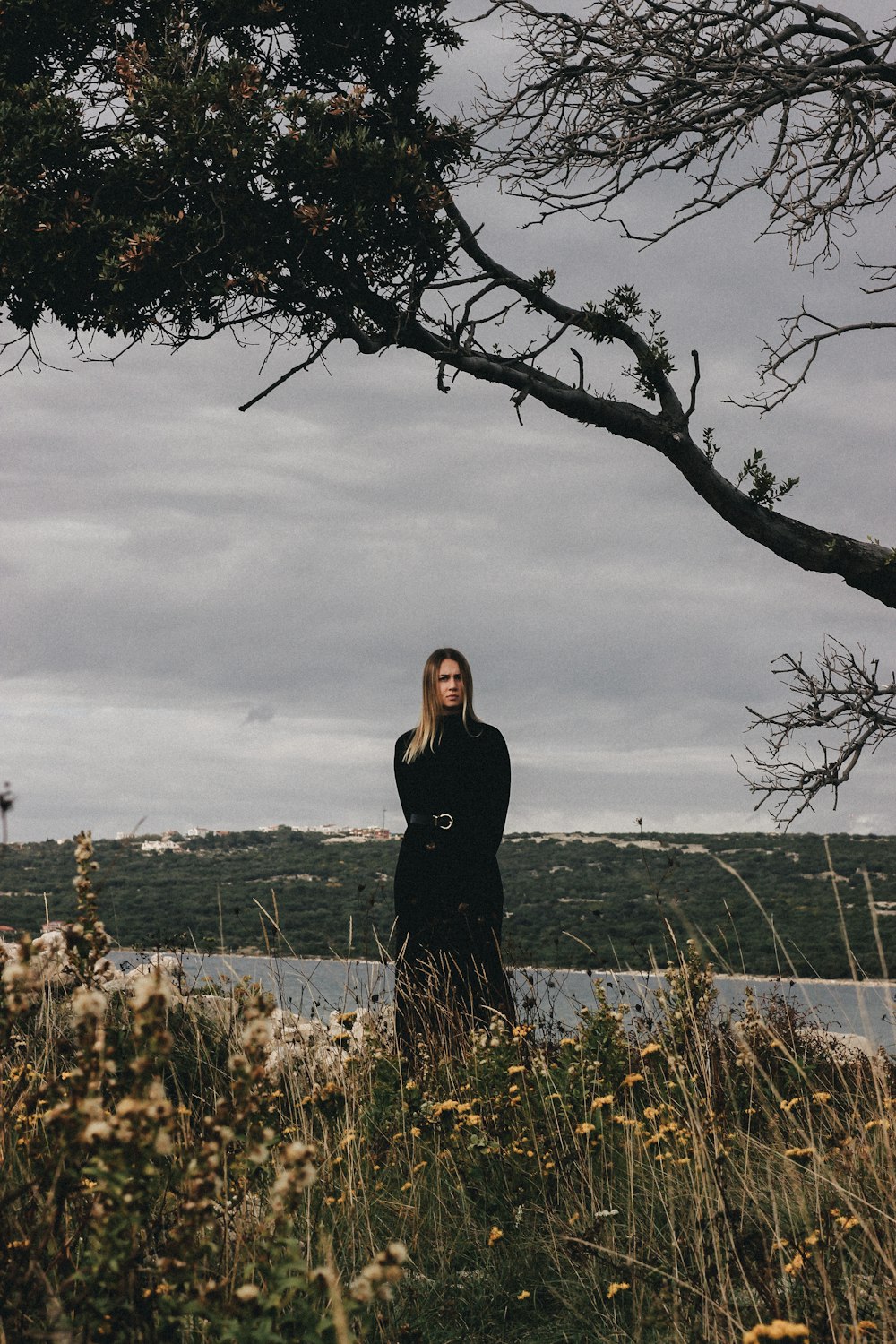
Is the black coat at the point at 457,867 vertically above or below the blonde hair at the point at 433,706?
below

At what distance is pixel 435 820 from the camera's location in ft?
23.9

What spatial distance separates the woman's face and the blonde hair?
1cm

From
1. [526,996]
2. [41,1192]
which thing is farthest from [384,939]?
[41,1192]

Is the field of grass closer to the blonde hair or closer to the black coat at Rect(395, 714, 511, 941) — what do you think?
the black coat at Rect(395, 714, 511, 941)

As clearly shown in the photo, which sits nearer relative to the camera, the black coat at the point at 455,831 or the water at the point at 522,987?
the water at the point at 522,987

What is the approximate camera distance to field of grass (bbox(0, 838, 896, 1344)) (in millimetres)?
2197

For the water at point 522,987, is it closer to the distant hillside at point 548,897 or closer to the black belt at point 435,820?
the distant hillside at point 548,897

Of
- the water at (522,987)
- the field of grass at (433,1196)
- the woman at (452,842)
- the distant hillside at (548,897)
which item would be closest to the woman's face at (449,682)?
the woman at (452,842)

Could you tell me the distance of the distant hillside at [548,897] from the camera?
18.1 feet

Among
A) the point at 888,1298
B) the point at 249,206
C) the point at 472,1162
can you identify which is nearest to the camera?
the point at 888,1298

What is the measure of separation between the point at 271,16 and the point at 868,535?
6462 millimetres

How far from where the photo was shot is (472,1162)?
4.28 meters

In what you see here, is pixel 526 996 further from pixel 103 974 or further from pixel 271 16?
pixel 271 16

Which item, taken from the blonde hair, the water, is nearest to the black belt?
the blonde hair
